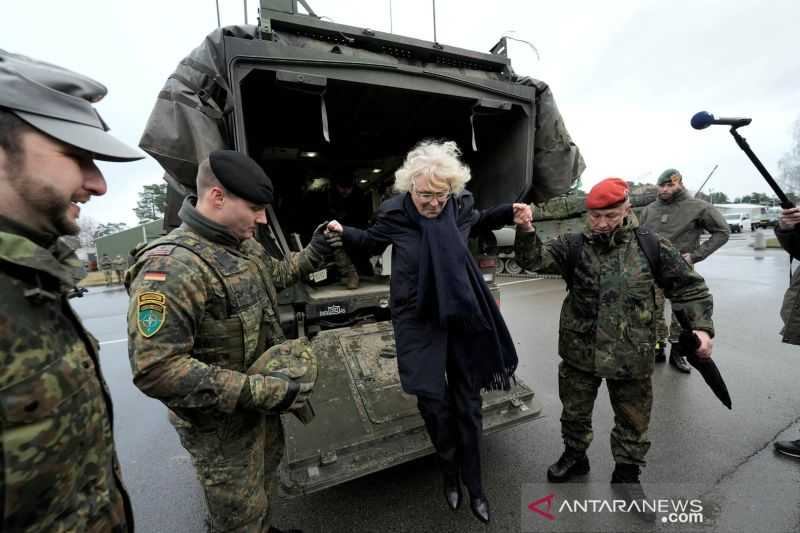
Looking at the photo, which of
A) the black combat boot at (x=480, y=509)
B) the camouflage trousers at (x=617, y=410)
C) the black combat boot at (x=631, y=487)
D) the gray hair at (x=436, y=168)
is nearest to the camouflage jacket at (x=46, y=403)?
the gray hair at (x=436, y=168)

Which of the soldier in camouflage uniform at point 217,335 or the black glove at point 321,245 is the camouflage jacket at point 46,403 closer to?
the soldier in camouflage uniform at point 217,335

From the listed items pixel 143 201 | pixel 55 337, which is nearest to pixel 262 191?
pixel 55 337

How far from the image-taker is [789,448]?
90.7 inches

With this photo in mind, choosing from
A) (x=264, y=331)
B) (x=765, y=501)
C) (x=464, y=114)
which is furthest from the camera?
(x=464, y=114)

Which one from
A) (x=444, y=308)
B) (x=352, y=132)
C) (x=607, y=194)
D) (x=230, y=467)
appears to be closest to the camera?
(x=230, y=467)

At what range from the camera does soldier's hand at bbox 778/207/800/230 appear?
7.08 ft

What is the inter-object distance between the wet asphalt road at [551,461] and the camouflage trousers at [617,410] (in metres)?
0.34

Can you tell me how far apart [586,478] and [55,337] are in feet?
9.01

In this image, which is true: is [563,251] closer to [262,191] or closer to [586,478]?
[586,478]

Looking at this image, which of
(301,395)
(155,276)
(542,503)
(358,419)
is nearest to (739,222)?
(542,503)

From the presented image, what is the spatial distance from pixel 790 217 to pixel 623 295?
1420mm

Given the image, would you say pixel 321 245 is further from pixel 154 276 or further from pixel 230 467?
pixel 230 467

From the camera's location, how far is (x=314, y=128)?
357 centimetres

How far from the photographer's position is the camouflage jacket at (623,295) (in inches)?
70.4
